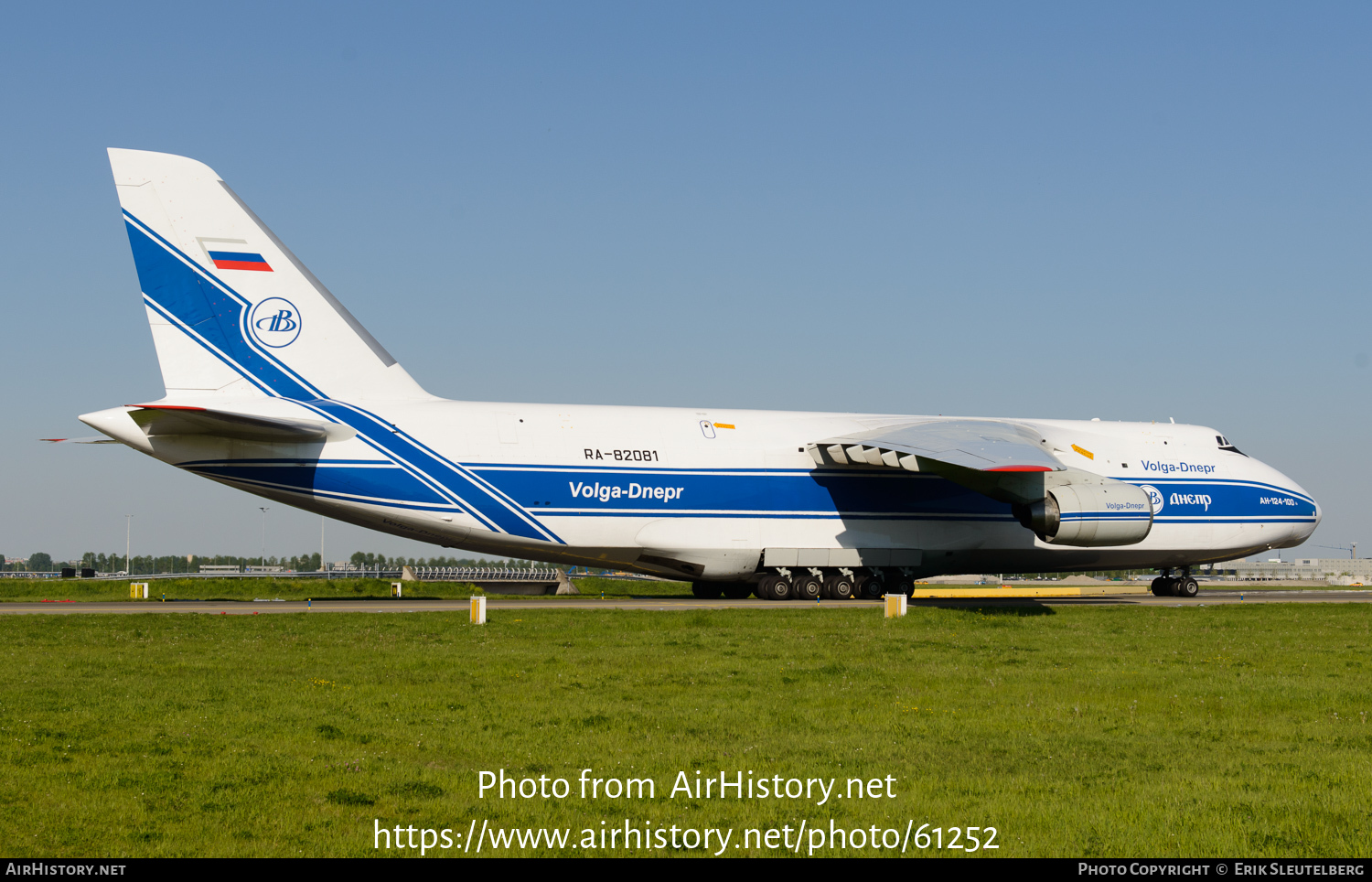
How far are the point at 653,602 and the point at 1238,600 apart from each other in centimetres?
1540

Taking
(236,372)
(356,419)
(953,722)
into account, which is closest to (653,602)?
(356,419)

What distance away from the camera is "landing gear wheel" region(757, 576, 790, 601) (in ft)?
85.4

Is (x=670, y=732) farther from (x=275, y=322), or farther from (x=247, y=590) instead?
(x=247, y=590)

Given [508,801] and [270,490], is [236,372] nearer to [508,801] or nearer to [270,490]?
[270,490]

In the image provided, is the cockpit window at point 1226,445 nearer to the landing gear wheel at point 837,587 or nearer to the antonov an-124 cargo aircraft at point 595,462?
the antonov an-124 cargo aircraft at point 595,462

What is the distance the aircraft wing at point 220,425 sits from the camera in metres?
19.9

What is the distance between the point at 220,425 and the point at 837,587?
14.1 m

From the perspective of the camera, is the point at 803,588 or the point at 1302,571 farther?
the point at 1302,571

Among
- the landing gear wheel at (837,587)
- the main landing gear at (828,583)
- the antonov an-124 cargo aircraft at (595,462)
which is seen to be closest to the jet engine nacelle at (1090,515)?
the antonov an-124 cargo aircraft at (595,462)

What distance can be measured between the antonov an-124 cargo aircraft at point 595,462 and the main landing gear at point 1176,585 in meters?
2.13

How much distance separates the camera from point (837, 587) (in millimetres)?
26391

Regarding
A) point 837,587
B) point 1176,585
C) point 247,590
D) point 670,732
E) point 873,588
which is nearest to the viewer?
point 670,732

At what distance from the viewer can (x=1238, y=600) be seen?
2864cm

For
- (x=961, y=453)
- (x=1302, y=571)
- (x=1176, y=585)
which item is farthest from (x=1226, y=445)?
(x=1302, y=571)
